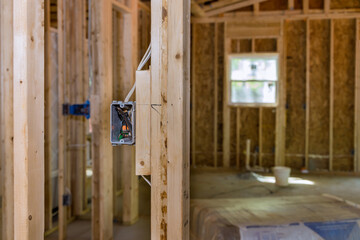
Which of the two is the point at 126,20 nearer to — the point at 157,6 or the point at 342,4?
the point at 157,6

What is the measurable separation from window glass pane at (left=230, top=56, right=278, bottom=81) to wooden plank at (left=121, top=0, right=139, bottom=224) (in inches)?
121

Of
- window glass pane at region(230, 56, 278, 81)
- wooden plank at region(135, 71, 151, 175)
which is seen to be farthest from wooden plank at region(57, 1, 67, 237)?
window glass pane at region(230, 56, 278, 81)

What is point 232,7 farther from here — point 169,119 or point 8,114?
point 169,119

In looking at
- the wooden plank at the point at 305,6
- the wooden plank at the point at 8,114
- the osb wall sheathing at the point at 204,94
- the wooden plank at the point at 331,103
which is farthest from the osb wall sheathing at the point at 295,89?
the wooden plank at the point at 8,114

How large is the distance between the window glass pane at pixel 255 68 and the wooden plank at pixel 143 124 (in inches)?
204

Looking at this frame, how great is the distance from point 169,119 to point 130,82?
247 centimetres

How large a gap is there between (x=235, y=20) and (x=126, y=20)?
3285 mm

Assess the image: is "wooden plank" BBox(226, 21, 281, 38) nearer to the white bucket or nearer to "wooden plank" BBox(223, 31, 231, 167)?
"wooden plank" BBox(223, 31, 231, 167)

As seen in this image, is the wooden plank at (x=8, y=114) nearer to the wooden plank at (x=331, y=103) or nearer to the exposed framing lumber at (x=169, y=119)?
the exposed framing lumber at (x=169, y=119)

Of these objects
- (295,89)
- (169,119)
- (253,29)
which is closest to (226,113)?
(295,89)

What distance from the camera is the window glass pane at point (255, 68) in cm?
643

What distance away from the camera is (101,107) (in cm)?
307

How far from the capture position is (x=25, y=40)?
5.02 ft

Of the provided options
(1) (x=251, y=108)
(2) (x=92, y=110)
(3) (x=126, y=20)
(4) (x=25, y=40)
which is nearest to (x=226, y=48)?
(1) (x=251, y=108)
